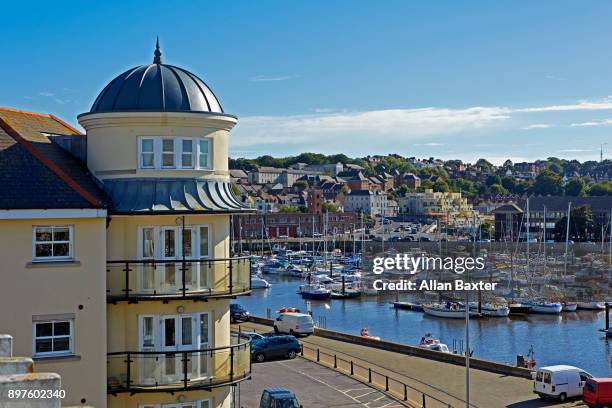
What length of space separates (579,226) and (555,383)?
160445 mm

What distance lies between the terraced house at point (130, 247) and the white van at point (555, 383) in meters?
19.3

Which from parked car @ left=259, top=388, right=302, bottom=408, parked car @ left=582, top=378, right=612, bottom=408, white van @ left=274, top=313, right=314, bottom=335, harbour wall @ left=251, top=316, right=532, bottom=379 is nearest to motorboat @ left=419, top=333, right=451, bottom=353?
harbour wall @ left=251, top=316, right=532, bottom=379

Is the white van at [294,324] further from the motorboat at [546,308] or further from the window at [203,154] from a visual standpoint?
the motorboat at [546,308]

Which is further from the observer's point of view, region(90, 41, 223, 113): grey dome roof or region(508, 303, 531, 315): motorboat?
region(508, 303, 531, 315): motorboat

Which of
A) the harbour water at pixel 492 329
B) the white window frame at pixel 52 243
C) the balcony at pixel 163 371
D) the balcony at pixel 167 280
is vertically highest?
the white window frame at pixel 52 243

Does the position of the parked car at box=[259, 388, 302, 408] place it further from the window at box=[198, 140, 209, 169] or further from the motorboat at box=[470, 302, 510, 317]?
the motorboat at box=[470, 302, 510, 317]

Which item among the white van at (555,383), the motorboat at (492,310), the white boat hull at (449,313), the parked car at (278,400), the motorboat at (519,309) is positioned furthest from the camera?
the motorboat at (519,309)

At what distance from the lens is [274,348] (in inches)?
1596

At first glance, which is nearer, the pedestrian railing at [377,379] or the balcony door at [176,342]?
the balcony door at [176,342]

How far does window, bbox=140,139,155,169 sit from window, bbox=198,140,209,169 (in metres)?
0.95

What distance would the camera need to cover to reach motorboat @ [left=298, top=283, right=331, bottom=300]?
102 metres

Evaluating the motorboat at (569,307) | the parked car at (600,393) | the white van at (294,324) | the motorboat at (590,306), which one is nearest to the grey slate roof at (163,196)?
the parked car at (600,393)

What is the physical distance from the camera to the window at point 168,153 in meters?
17.5

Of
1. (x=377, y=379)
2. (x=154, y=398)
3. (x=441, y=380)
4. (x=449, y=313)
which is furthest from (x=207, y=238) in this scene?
(x=449, y=313)
